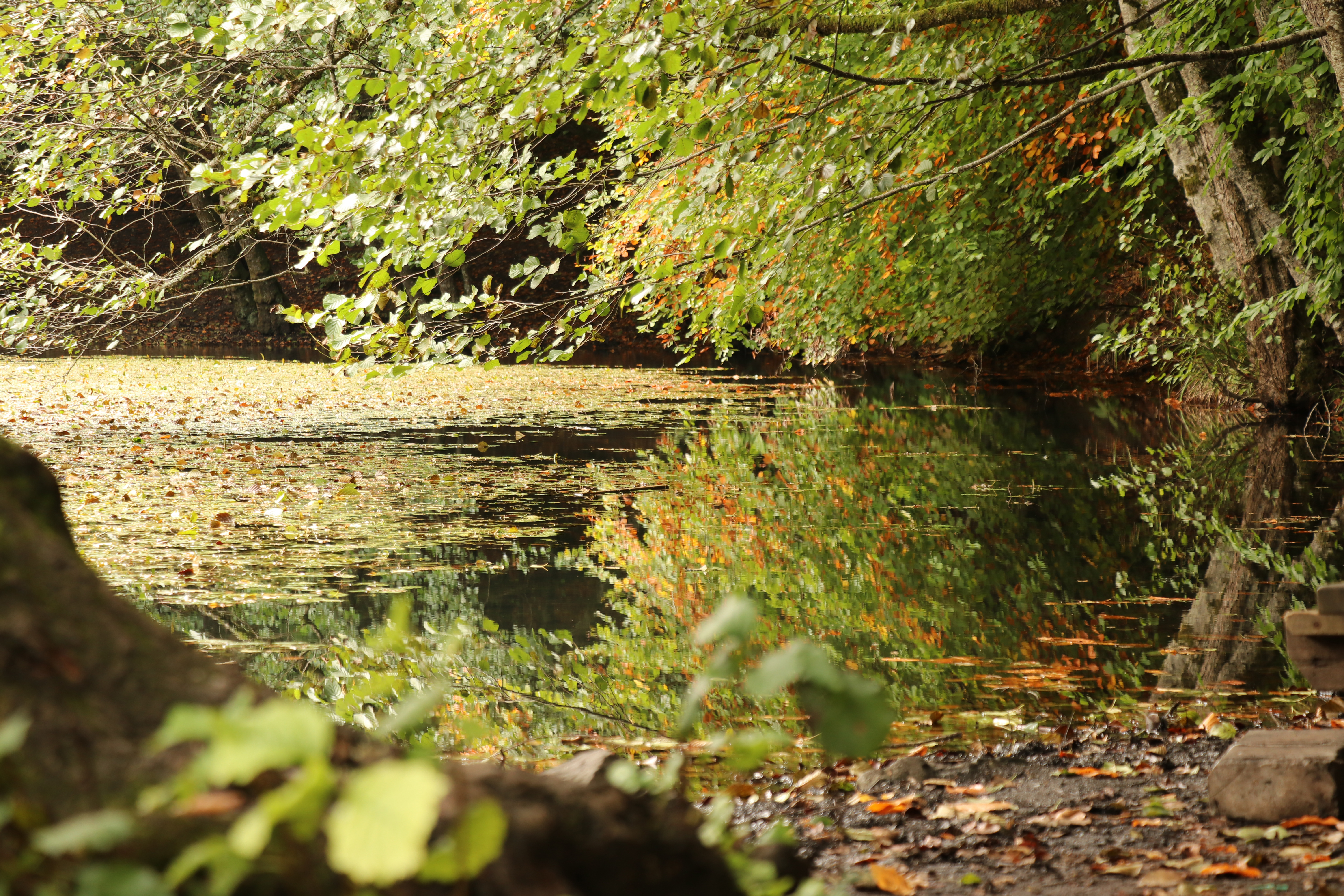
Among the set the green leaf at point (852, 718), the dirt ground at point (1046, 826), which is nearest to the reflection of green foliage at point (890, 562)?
the dirt ground at point (1046, 826)

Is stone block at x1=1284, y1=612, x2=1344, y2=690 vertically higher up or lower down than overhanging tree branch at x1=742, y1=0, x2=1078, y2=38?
lower down

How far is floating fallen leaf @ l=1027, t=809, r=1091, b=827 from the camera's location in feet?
10.3

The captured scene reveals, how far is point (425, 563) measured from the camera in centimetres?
683

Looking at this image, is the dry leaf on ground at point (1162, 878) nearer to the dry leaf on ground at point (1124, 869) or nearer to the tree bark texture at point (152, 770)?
the dry leaf on ground at point (1124, 869)

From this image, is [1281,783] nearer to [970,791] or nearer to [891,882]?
[970,791]

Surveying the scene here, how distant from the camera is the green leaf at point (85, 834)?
1002 millimetres

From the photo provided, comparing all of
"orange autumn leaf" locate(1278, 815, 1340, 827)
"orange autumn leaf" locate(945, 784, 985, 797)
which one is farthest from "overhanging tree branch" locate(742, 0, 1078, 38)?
"orange autumn leaf" locate(1278, 815, 1340, 827)

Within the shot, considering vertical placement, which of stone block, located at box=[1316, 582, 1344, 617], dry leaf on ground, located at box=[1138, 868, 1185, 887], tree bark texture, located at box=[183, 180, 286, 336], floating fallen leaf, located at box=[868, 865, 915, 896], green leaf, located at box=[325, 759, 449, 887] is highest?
tree bark texture, located at box=[183, 180, 286, 336]

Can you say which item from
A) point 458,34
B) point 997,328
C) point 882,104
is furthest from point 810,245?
point 997,328

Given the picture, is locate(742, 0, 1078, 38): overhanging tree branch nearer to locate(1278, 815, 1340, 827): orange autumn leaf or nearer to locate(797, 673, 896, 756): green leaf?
locate(1278, 815, 1340, 827): orange autumn leaf

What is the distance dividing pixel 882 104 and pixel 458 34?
2.93 meters

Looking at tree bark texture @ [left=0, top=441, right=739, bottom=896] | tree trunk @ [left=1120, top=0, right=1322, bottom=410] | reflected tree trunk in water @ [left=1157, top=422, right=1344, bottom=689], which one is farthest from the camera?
tree trunk @ [left=1120, top=0, right=1322, bottom=410]

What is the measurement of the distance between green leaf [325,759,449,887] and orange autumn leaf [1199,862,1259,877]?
2.27 metres

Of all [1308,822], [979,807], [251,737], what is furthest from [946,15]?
[251,737]
